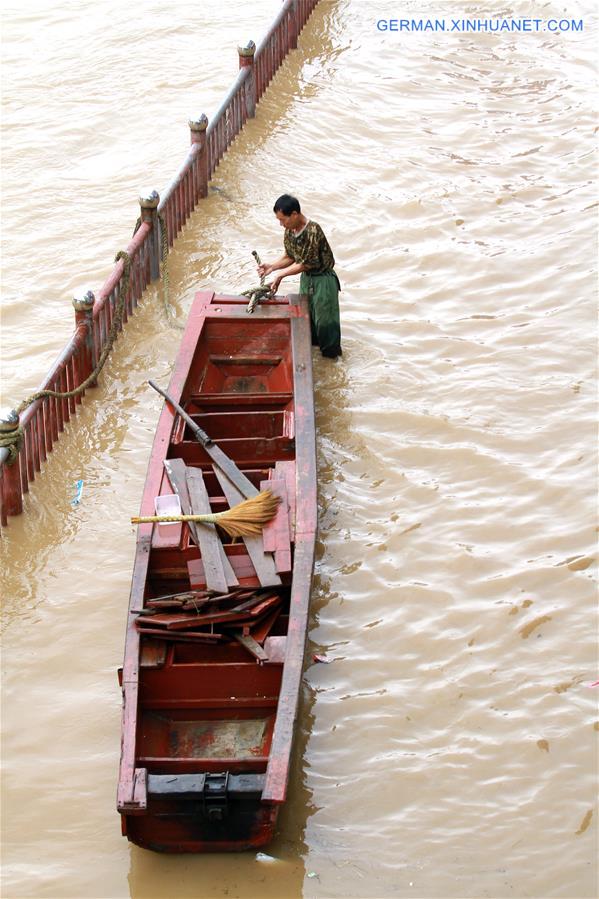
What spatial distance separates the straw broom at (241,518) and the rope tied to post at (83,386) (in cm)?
137

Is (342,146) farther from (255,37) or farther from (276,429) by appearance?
(276,429)

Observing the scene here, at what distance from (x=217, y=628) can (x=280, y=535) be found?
0.77 m

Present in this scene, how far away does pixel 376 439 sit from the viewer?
921cm

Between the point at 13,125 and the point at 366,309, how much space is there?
643 cm

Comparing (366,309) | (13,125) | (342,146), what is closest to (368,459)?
(366,309)

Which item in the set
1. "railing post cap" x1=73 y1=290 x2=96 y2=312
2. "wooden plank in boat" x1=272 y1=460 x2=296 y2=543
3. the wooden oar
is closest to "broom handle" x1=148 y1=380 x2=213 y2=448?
the wooden oar

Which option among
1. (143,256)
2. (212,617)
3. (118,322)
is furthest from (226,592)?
(143,256)

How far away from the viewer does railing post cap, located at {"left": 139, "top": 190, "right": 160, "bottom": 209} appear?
10.7 m

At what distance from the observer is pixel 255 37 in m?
16.4

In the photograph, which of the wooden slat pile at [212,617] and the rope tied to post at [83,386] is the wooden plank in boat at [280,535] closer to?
the wooden slat pile at [212,617]

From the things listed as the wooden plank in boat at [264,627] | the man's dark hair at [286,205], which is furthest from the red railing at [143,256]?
the wooden plank in boat at [264,627]

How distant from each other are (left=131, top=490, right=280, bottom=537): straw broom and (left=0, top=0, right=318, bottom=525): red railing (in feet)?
5.24

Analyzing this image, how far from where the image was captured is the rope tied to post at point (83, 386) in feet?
26.6

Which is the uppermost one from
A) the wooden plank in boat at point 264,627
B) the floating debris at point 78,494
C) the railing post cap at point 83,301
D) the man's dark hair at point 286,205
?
the man's dark hair at point 286,205
